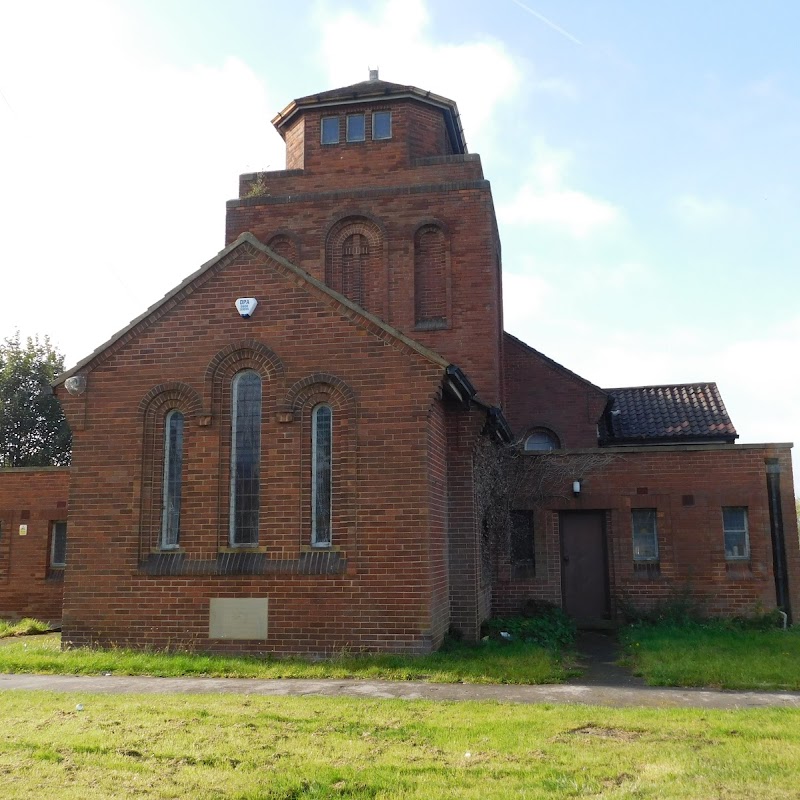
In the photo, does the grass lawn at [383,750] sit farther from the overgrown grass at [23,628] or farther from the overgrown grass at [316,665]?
the overgrown grass at [23,628]

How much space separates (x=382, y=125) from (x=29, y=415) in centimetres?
2186

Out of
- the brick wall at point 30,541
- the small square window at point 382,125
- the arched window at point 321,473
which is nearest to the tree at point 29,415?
the brick wall at point 30,541

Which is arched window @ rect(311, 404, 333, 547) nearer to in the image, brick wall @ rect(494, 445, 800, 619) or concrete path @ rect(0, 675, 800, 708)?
concrete path @ rect(0, 675, 800, 708)

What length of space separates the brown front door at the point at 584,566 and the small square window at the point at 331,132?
10.3 metres

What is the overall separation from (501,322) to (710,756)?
55.2ft

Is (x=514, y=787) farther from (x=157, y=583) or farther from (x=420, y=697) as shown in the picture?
(x=157, y=583)

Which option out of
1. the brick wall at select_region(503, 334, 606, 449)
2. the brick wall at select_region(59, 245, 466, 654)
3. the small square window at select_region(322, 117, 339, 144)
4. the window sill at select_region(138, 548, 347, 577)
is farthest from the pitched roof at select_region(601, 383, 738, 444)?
the window sill at select_region(138, 548, 347, 577)

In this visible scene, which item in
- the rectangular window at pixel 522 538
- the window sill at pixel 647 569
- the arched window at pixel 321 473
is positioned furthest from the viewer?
the rectangular window at pixel 522 538

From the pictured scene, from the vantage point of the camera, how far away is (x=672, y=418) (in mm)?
24719

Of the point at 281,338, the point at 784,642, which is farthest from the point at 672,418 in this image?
the point at 281,338

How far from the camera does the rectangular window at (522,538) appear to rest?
57.3 ft

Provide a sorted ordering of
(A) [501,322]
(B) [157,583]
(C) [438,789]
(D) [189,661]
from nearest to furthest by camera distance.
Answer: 1. (C) [438,789]
2. (D) [189,661]
3. (B) [157,583]
4. (A) [501,322]

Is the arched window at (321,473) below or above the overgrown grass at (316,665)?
above

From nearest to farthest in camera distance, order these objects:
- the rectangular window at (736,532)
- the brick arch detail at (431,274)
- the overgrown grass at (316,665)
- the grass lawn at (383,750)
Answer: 1. the grass lawn at (383,750)
2. the overgrown grass at (316,665)
3. the rectangular window at (736,532)
4. the brick arch detail at (431,274)
